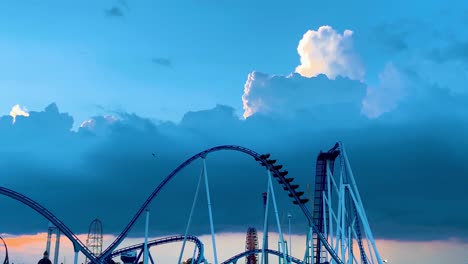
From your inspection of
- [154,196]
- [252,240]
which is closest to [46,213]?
[154,196]

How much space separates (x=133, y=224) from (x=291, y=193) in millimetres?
15153

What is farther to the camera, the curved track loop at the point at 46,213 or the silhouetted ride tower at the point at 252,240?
the silhouetted ride tower at the point at 252,240

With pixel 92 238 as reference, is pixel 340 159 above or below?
above

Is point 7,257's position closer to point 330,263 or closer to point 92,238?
point 92,238

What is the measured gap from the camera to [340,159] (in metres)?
54.3

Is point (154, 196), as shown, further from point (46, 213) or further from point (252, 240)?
point (252, 240)

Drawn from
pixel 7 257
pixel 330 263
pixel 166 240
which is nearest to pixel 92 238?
pixel 7 257

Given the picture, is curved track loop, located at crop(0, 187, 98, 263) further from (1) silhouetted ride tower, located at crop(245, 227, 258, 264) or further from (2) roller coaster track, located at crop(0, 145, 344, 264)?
(1) silhouetted ride tower, located at crop(245, 227, 258, 264)

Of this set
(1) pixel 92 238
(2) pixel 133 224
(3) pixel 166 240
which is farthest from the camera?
(1) pixel 92 238

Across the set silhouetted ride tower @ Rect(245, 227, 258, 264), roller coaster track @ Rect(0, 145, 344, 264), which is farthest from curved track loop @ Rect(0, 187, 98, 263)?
silhouetted ride tower @ Rect(245, 227, 258, 264)

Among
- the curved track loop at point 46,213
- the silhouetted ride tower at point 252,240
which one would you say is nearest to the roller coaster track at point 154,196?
the curved track loop at point 46,213

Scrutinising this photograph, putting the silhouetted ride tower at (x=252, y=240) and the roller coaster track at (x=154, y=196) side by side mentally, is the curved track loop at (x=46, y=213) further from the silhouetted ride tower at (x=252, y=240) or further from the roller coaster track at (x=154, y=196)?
the silhouetted ride tower at (x=252, y=240)

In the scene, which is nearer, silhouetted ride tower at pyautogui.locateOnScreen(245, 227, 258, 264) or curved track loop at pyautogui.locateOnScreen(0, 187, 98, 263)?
curved track loop at pyautogui.locateOnScreen(0, 187, 98, 263)

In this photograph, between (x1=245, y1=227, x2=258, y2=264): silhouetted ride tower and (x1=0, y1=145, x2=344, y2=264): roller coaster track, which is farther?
(x1=245, y1=227, x2=258, y2=264): silhouetted ride tower
